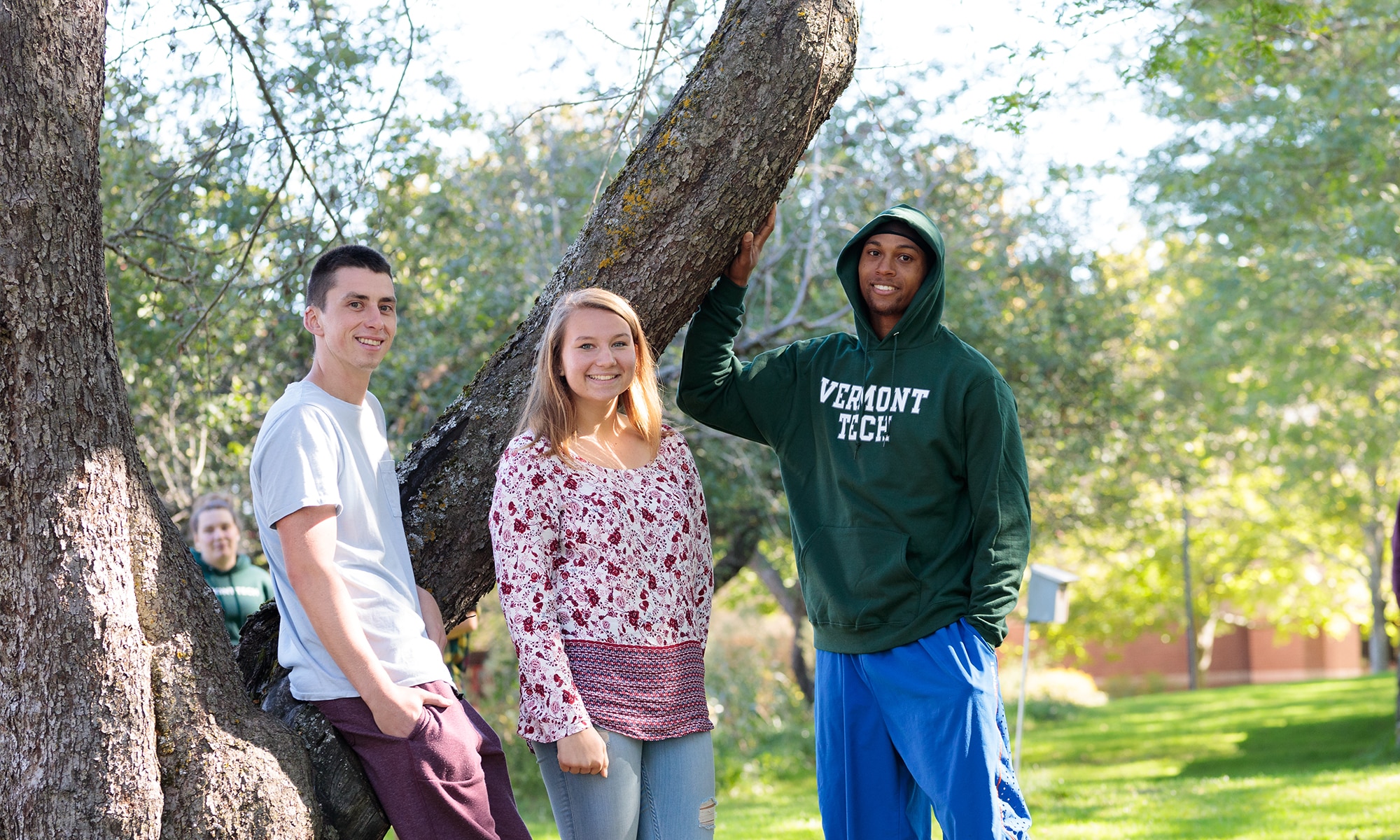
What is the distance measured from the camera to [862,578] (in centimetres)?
299

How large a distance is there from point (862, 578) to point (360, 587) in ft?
4.08

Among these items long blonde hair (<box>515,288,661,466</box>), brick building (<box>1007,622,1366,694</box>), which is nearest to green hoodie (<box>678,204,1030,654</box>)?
long blonde hair (<box>515,288,661,466</box>)

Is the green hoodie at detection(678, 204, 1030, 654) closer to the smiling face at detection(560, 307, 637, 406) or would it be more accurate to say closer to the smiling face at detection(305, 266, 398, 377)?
the smiling face at detection(560, 307, 637, 406)

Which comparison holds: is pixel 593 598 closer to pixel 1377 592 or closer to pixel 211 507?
pixel 211 507

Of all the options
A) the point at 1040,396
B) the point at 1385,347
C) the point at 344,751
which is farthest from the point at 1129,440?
the point at 344,751

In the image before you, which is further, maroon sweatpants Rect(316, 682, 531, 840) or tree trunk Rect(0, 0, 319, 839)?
maroon sweatpants Rect(316, 682, 531, 840)

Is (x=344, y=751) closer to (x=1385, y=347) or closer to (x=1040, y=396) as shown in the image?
(x=1040, y=396)

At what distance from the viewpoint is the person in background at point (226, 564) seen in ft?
18.3

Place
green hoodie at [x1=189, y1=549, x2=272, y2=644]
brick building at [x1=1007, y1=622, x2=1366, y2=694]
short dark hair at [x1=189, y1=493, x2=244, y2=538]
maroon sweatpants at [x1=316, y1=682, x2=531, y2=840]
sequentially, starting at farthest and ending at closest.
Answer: brick building at [x1=1007, y1=622, x2=1366, y2=694]
short dark hair at [x1=189, y1=493, x2=244, y2=538]
green hoodie at [x1=189, y1=549, x2=272, y2=644]
maroon sweatpants at [x1=316, y1=682, x2=531, y2=840]

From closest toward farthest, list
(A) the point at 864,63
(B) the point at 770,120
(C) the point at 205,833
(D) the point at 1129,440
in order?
(C) the point at 205,833 < (B) the point at 770,120 < (A) the point at 864,63 < (D) the point at 1129,440

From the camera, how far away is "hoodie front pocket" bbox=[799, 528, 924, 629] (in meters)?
2.95

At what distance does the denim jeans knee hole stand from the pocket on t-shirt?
0.98m

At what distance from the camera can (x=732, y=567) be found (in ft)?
41.4

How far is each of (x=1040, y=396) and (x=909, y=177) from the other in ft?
9.39
